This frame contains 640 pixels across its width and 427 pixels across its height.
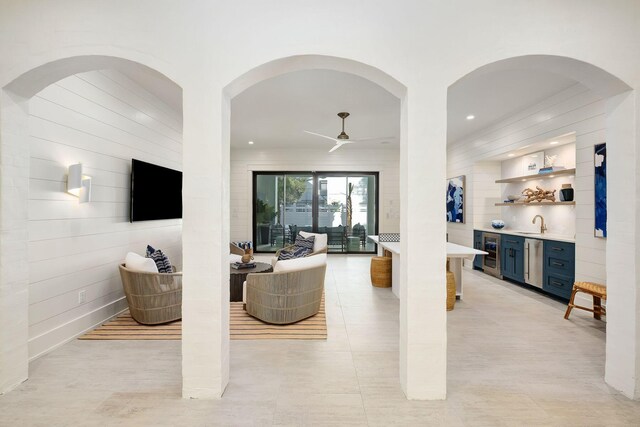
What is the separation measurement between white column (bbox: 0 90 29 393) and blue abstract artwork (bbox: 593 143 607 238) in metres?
5.74

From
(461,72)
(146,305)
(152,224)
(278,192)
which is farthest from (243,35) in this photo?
(278,192)


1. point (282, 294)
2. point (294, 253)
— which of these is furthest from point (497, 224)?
point (282, 294)

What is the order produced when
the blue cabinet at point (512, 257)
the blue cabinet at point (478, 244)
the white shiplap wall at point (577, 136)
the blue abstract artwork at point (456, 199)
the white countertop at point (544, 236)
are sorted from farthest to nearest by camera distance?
the blue abstract artwork at point (456, 199) < the blue cabinet at point (478, 244) < the blue cabinet at point (512, 257) < the white countertop at point (544, 236) < the white shiplap wall at point (577, 136)

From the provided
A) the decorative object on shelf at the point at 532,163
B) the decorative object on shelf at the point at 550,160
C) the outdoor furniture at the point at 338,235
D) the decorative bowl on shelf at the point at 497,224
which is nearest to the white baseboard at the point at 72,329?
the outdoor furniture at the point at 338,235

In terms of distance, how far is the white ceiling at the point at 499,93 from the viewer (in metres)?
3.95

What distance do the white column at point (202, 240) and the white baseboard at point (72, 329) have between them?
1.64 metres

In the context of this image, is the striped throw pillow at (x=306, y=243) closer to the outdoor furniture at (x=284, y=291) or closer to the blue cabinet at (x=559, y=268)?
the outdoor furniture at (x=284, y=291)

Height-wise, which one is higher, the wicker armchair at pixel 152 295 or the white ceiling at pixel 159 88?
the white ceiling at pixel 159 88

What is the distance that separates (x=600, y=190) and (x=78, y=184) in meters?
5.76

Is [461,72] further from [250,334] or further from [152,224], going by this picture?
[152,224]

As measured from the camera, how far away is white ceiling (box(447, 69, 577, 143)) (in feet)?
12.9

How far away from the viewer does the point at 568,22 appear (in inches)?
81.7

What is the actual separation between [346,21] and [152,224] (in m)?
3.96

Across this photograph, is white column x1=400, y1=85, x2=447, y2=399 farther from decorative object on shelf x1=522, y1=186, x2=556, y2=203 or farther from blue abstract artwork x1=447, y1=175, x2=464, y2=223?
blue abstract artwork x1=447, y1=175, x2=464, y2=223
